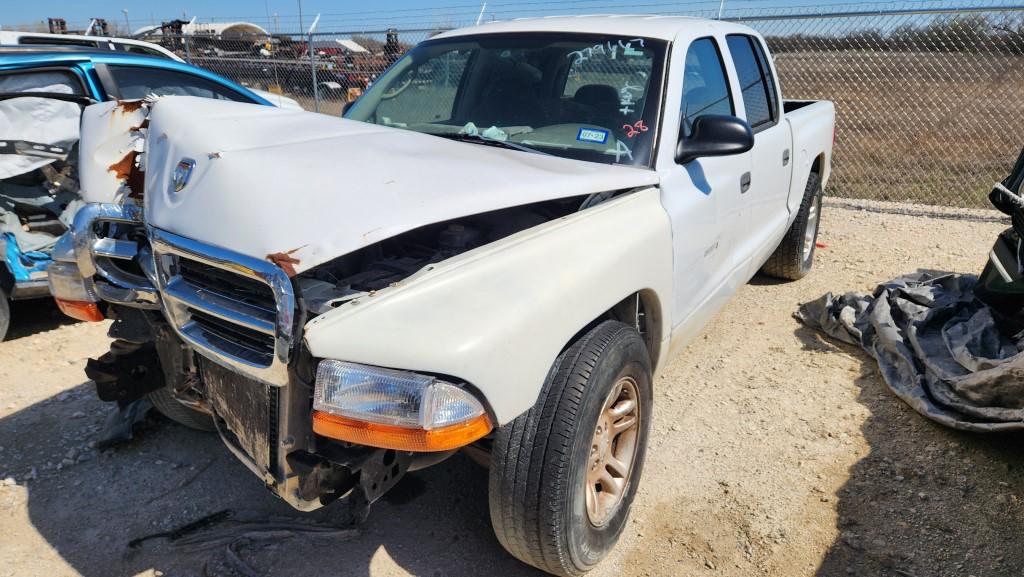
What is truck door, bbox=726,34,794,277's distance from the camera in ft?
12.4

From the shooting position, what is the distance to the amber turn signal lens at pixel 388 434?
180 centimetres

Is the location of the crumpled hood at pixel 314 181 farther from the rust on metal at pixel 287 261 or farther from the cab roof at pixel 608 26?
the cab roof at pixel 608 26

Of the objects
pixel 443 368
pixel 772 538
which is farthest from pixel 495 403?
pixel 772 538

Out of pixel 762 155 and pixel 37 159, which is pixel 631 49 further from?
pixel 37 159

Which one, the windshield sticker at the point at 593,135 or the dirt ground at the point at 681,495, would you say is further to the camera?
the windshield sticker at the point at 593,135

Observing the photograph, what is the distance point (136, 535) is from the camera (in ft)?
9.12

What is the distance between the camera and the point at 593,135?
299 centimetres

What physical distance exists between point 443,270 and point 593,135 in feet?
4.28

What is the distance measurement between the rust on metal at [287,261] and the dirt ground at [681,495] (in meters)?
1.32

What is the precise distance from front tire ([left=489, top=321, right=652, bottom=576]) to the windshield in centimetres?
91

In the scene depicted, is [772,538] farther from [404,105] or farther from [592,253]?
[404,105]

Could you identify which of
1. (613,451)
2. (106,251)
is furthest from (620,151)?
(106,251)

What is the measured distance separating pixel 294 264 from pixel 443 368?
45 cm

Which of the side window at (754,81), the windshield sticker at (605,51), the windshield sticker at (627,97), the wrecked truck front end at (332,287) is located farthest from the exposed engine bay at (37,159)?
the side window at (754,81)
